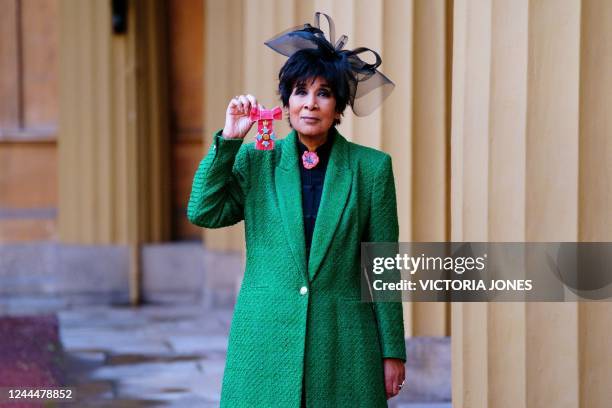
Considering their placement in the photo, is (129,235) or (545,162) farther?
(129,235)

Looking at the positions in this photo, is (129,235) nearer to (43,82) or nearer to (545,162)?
(43,82)

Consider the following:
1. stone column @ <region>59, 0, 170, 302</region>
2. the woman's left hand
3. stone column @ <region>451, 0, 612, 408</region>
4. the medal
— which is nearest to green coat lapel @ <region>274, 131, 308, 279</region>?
the medal

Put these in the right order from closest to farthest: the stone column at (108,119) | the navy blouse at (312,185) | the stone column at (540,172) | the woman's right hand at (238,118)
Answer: the woman's right hand at (238,118), the navy blouse at (312,185), the stone column at (540,172), the stone column at (108,119)

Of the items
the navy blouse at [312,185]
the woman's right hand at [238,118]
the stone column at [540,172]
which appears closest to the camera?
the woman's right hand at [238,118]

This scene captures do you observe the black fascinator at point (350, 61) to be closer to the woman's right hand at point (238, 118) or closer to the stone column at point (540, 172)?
the woman's right hand at point (238, 118)

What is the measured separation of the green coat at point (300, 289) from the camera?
3.87 metres

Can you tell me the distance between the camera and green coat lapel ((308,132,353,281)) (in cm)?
390

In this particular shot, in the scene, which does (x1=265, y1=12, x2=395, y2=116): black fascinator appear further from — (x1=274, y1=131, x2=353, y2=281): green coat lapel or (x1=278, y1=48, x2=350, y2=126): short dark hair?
(x1=274, y1=131, x2=353, y2=281): green coat lapel

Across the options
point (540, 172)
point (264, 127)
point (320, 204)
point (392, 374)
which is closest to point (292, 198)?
point (320, 204)

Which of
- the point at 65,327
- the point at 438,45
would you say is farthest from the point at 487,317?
the point at 65,327

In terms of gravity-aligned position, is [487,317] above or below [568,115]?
below

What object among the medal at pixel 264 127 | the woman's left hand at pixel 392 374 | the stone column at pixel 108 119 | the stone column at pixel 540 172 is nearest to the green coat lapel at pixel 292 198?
the medal at pixel 264 127

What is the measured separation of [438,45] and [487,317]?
258 centimetres

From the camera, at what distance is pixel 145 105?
13.0m
